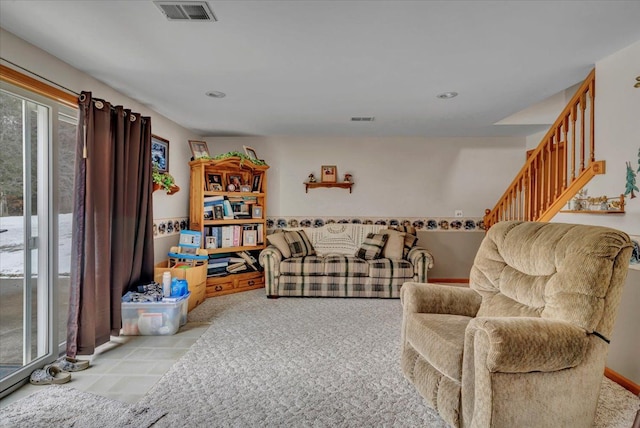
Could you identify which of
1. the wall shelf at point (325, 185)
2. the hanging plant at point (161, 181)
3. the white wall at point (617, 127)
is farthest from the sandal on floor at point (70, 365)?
the white wall at point (617, 127)

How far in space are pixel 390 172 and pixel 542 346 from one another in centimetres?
405

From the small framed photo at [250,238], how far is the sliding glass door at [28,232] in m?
2.47

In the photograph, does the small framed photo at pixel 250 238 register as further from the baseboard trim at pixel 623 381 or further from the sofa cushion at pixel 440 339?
the baseboard trim at pixel 623 381

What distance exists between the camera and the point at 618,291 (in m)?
1.62

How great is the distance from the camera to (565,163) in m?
3.07

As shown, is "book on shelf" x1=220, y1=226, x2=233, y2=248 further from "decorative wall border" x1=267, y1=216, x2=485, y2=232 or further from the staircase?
the staircase

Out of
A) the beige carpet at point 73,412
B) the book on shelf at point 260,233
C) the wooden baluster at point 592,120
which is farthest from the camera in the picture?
the book on shelf at point 260,233

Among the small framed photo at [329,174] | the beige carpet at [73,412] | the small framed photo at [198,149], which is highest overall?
the small framed photo at [198,149]

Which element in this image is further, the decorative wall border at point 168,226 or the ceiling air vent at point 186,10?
the decorative wall border at point 168,226

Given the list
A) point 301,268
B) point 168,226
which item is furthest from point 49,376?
point 301,268

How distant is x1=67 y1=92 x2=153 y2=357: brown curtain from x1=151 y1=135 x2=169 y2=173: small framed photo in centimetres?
70

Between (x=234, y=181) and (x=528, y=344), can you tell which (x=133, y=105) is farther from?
(x=528, y=344)

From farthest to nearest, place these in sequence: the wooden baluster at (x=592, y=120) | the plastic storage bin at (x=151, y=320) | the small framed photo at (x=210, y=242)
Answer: the small framed photo at (x=210, y=242)
the plastic storage bin at (x=151, y=320)
the wooden baluster at (x=592, y=120)

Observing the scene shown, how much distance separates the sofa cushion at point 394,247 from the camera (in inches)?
180
